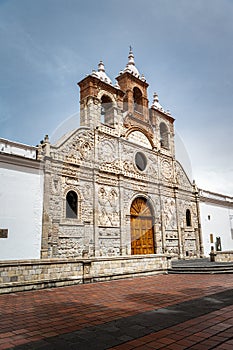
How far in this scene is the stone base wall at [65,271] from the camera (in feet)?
24.4

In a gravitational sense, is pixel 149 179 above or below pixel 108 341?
above

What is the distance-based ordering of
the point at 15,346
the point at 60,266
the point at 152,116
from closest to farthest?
the point at 15,346 → the point at 60,266 → the point at 152,116

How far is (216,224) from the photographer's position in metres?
23.9

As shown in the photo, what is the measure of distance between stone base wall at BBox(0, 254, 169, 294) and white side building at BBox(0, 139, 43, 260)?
11.6 feet

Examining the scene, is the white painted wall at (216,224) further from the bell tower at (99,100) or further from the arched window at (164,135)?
the bell tower at (99,100)

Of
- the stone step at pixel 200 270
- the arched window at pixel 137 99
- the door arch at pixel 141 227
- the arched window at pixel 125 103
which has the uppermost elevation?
the arched window at pixel 137 99

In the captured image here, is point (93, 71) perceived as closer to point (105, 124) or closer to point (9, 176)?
point (105, 124)

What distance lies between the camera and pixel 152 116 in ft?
69.3

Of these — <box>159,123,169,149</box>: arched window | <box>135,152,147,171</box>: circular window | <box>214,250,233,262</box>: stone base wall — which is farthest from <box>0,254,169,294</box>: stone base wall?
<box>159,123,169,149</box>: arched window

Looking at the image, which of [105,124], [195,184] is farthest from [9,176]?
[195,184]

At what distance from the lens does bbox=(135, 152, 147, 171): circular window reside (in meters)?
19.0

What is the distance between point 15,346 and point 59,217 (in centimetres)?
990

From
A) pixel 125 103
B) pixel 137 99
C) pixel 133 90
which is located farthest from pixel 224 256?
pixel 133 90

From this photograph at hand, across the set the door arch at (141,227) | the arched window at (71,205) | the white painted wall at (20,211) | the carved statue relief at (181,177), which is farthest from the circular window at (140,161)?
the white painted wall at (20,211)
